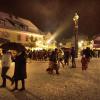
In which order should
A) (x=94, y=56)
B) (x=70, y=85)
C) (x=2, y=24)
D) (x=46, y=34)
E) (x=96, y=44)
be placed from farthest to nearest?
(x=96, y=44)
(x=46, y=34)
(x=2, y=24)
(x=94, y=56)
(x=70, y=85)

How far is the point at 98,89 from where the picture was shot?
47.3 ft

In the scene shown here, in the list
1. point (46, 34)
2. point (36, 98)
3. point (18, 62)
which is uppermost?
point (46, 34)

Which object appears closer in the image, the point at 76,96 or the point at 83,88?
the point at 76,96

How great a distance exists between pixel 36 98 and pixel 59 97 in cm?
78

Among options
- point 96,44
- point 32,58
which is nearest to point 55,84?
point 32,58

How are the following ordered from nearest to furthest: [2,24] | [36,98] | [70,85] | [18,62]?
[36,98] < [18,62] < [70,85] < [2,24]

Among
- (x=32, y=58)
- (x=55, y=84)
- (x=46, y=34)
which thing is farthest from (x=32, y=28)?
(x=55, y=84)

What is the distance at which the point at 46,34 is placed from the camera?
7756cm

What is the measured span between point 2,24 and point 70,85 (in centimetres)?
4432

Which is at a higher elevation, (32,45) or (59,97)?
(32,45)

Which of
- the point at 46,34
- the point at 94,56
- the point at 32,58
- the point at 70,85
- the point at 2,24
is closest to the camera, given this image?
the point at 70,85

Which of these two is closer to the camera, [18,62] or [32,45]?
A: [18,62]

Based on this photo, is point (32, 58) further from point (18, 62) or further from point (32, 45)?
point (18, 62)

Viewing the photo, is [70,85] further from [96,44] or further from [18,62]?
[96,44]
